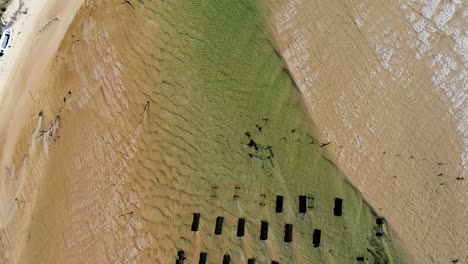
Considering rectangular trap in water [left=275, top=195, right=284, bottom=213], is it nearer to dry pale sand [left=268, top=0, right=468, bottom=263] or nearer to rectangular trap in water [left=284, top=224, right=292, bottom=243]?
rectangular trap in water [left=284, top=224, right=292, bottom=243]

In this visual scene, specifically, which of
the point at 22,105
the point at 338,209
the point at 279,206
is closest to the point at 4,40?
the point at 22,105

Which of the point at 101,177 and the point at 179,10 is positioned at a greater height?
the point at 179,10

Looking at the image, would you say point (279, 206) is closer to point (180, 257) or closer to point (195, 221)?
point (195, 221)

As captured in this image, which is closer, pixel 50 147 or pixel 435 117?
pixel 435 117

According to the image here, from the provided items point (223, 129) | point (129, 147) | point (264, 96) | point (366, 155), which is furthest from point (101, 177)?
point (366, 155)

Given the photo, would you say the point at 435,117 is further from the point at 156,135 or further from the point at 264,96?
the point at 156,135

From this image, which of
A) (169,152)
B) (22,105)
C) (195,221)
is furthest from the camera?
(22,105)
